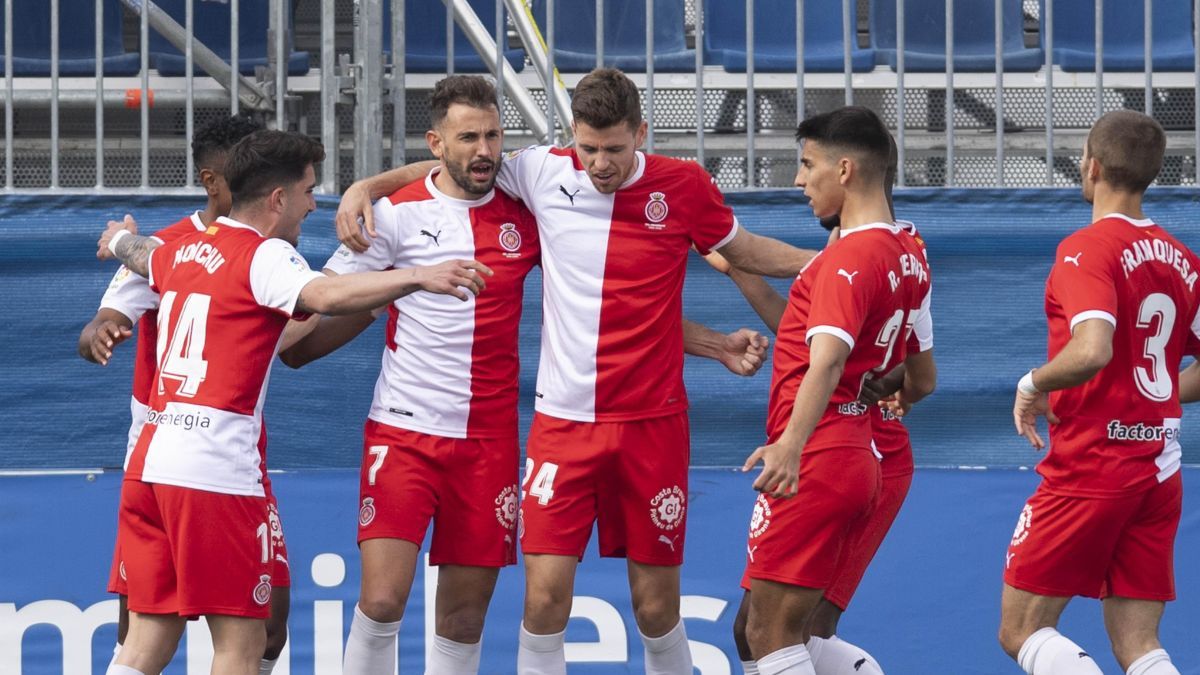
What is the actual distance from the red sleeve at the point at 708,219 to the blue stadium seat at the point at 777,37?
183 centimetres

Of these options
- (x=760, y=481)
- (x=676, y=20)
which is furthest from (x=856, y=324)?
(x=676, y=20)

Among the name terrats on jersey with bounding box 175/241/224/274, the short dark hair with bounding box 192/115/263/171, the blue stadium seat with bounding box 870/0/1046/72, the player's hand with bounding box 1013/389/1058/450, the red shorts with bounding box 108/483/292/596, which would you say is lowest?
the red shorts with bounding box 108/483/292/596

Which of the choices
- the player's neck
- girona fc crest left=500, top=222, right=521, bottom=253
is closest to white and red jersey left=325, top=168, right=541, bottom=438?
girona fc crest left=500, top=222, right=521, bottom=253

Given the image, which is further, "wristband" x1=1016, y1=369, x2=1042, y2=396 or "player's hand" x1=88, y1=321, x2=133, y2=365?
"player's hand" x1=88, y1=321, x2=133, y2=365

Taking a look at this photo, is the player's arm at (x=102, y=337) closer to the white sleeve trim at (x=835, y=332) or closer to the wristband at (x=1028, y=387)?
the white sleeve trim at (x=835, y=332)

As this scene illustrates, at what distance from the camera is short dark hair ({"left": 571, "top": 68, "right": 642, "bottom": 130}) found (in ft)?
17.6

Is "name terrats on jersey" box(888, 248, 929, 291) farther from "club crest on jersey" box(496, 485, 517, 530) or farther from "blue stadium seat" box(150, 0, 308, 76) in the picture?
"blue stadium seat" box(150, 0, 308, 76)

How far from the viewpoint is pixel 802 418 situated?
464 cm

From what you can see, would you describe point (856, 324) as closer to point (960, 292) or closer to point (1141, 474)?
point (1141, 474)

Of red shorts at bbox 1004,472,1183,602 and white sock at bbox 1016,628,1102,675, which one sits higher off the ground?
red shorts at bbox 1004,472,1183,602

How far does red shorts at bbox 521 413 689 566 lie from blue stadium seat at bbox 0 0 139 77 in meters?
3.34

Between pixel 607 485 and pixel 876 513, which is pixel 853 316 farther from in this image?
pixel 607 485

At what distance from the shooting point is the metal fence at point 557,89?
6.78 meters

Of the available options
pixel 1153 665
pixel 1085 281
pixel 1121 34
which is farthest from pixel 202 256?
pixel 1121 34
